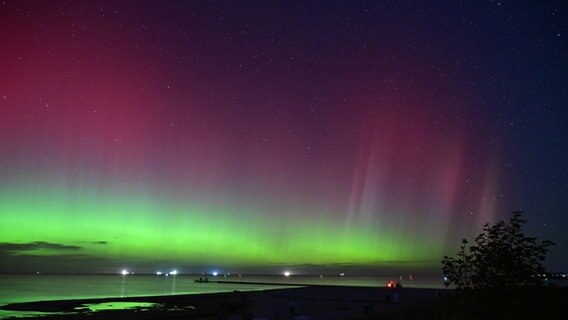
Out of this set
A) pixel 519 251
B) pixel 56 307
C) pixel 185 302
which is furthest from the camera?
pixel 185 302

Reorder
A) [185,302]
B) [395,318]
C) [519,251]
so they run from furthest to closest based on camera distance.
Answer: [185,302] < [395,318] < [519,251]

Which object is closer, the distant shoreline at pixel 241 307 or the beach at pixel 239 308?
the beach at pixel 239 308

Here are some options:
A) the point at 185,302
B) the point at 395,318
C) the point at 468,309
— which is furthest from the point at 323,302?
the point at 468,309

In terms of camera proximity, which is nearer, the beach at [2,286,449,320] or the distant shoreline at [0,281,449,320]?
the beach at [2,286,449,320]

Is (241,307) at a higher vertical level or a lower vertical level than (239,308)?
lower

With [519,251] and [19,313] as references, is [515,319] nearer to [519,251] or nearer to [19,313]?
[519,251]

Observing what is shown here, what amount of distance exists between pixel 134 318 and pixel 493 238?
27.1m

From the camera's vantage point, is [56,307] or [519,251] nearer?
[519,251]

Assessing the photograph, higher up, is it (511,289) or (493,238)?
(493,238)

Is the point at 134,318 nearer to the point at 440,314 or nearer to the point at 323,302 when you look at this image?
the point at 323,302

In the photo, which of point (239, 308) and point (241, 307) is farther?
point (241, 307)

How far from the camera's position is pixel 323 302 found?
4812 centimetres

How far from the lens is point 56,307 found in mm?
51375

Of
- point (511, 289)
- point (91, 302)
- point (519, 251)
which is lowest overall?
point (91, 302)
